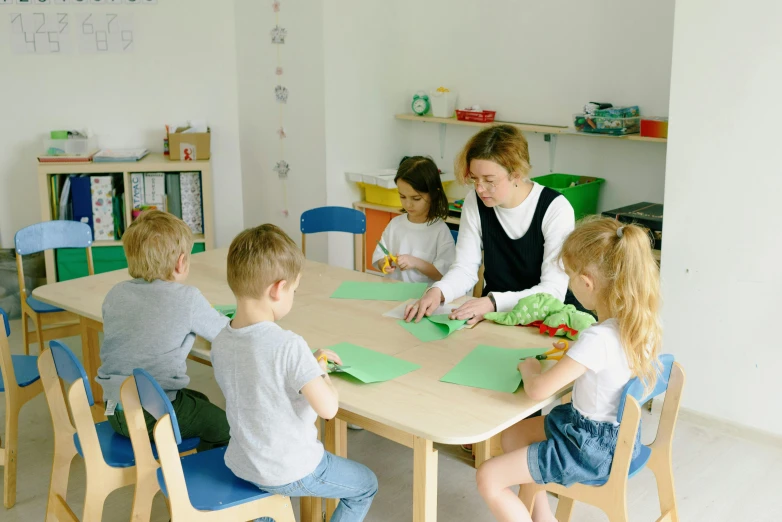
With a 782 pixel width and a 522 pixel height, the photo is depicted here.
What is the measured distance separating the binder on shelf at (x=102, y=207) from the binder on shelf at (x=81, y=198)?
0.02m

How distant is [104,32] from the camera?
181 inches

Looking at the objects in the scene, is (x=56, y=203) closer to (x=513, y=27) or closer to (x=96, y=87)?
(x=96, y=87)

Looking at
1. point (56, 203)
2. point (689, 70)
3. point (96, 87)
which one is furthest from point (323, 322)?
point (96, 87)

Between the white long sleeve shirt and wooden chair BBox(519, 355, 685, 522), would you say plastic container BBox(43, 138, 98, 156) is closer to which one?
the white long sleeve shirt

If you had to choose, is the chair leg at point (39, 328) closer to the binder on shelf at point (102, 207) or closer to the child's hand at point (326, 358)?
the binder on shelf at point (102, 207)

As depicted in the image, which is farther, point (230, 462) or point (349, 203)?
point (349, 203)

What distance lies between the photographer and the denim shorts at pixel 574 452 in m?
1.87

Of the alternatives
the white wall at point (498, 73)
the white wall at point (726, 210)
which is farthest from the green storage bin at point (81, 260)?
the white wall at point (726, 210)

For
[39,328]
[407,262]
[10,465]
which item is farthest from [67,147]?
[407,262]

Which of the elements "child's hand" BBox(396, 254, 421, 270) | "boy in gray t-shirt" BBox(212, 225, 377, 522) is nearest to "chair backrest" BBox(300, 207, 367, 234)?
"child's hand" BBox(396, 254, 421, 270)

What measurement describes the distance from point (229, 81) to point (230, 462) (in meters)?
3.42

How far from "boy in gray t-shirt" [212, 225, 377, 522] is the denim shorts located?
48 cm

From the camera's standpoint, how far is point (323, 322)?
2422 millimetres

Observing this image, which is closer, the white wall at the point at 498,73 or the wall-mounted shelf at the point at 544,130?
the wall-mounted shelf at the point at 544,130
